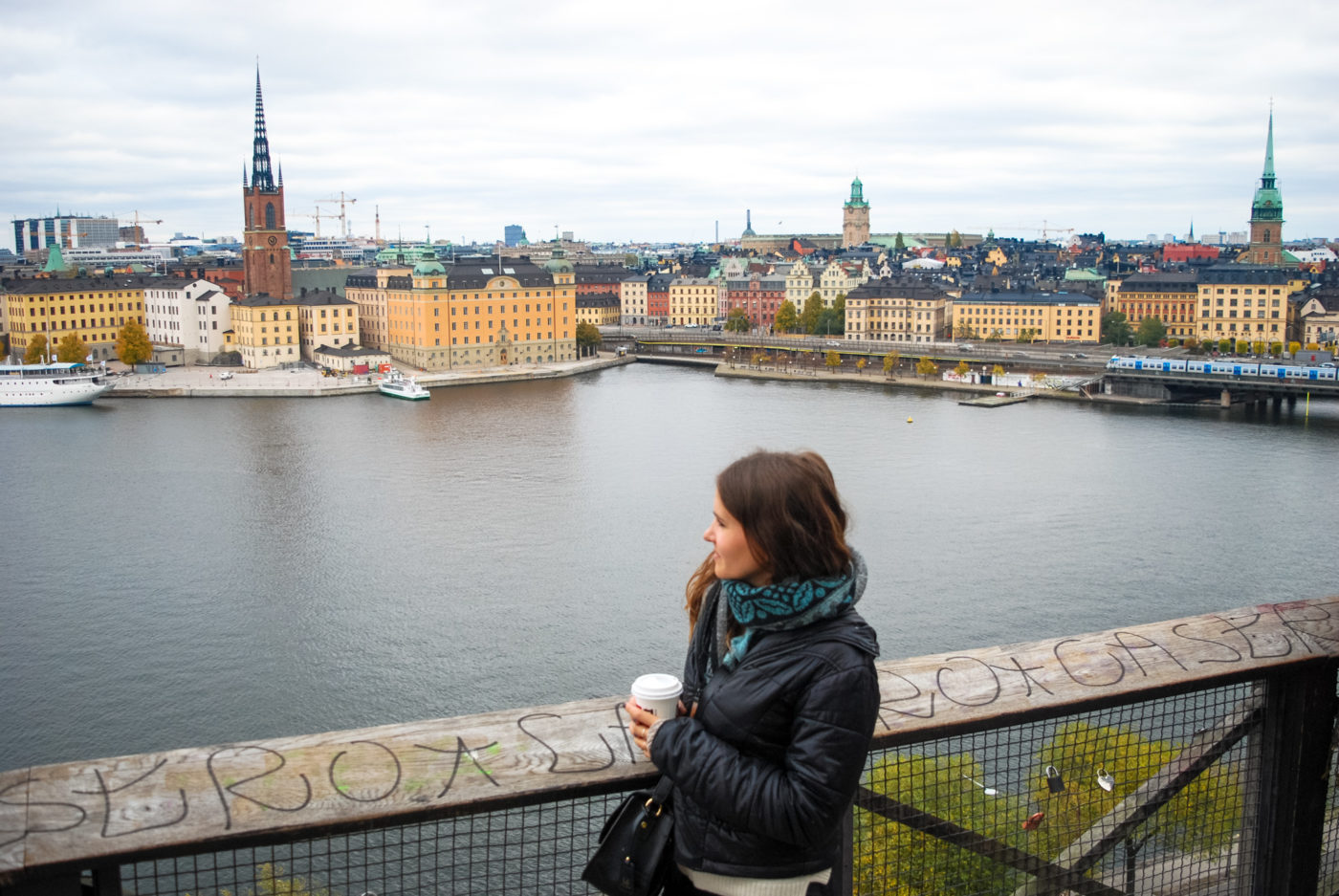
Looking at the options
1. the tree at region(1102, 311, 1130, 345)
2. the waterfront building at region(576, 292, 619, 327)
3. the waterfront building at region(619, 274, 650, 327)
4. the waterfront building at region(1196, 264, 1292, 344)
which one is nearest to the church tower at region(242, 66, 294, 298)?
the waterfront building at region(576, 292, 619, 327)

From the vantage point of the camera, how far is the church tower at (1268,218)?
36.0 metres

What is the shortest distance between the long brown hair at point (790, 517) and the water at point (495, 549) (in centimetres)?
421

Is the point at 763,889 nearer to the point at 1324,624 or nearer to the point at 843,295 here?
the point at 1324,624

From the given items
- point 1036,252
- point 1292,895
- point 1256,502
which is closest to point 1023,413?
point 1256,502

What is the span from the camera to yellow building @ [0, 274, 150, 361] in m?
23.5

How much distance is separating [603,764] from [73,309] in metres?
26.1

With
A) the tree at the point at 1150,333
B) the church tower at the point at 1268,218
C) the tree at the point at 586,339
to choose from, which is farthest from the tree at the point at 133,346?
the church tower at the point at 1268,218

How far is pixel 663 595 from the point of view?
739cm

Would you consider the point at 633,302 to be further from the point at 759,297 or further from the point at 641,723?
the point at 641,723

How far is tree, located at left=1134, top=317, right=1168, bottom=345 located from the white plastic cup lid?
27.0 m

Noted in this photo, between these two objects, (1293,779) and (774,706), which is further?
(1293,779)

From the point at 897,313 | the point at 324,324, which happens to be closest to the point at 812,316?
the point at 897,313

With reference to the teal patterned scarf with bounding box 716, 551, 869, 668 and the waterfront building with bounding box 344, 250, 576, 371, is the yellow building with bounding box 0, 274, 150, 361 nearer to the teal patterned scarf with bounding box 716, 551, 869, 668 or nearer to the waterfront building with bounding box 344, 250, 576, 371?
the waterfront building with bounding box 344, 250, 576, 371

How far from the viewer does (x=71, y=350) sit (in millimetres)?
21594
